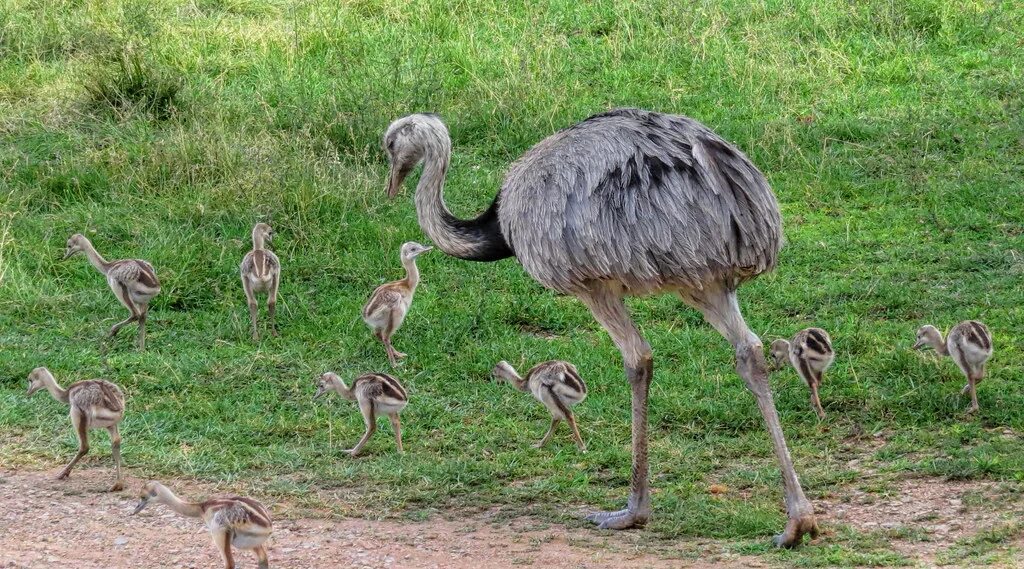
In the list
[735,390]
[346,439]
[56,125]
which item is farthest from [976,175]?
[56,125]

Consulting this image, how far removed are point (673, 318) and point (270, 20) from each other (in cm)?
603

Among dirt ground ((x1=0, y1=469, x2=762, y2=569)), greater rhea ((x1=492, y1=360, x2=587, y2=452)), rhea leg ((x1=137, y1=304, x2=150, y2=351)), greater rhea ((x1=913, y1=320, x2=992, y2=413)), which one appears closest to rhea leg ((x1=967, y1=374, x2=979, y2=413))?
greater rhea ((x1=913, y1=320, x2=992, y2=413))

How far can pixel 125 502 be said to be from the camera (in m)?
6.60

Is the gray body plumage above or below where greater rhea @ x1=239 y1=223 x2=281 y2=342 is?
above

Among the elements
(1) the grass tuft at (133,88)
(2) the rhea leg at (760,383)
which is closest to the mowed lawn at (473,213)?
(1) the grass tuft at (133,88)

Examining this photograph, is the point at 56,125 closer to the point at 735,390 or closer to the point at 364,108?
the point at 364,108

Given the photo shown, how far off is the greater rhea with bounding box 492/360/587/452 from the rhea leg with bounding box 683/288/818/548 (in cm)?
83

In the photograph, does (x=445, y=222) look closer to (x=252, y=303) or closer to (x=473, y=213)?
(x=252, y=303)

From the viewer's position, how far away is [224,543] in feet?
18.3

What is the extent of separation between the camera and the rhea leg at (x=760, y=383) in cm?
595

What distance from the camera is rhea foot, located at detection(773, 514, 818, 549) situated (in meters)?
5.92

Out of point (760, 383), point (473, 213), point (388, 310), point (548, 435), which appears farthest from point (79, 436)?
point (473, 213)

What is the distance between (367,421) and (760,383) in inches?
80.8

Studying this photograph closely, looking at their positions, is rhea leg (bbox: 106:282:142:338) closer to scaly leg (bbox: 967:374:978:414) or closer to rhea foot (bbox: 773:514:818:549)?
rhea foot (bbox: 773:514:818:549)
